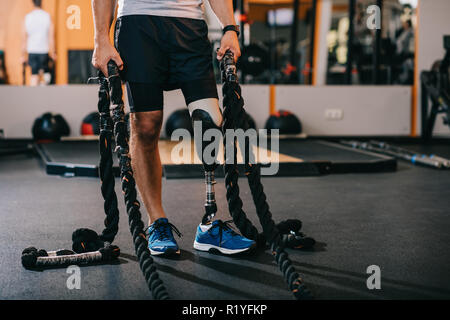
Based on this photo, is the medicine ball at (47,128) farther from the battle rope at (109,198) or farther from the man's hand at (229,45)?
the man's hand at (229,45)

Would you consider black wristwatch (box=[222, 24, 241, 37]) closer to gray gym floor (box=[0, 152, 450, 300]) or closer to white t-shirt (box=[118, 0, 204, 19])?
white t-shirt (box=[118, 0, 204, 19])

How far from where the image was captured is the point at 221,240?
196 centimetres

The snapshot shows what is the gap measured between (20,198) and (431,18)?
219 inches

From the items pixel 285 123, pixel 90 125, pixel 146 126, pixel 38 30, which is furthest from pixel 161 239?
pixel 38 30

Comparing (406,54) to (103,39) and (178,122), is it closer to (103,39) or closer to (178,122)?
(178,122)

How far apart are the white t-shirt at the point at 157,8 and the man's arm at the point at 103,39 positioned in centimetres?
6

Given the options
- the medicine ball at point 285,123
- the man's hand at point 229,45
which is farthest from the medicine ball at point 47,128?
the man's hand at point 229,45

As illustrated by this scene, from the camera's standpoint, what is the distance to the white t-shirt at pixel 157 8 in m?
1.85

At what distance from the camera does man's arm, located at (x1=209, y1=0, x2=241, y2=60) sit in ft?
5.85

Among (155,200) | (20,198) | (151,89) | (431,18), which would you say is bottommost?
(20,198)

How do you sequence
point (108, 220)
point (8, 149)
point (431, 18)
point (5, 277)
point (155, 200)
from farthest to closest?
point (431, 18)
point (8, 149)
point (155, 200)
point (108, 220)
point (5, 277)
